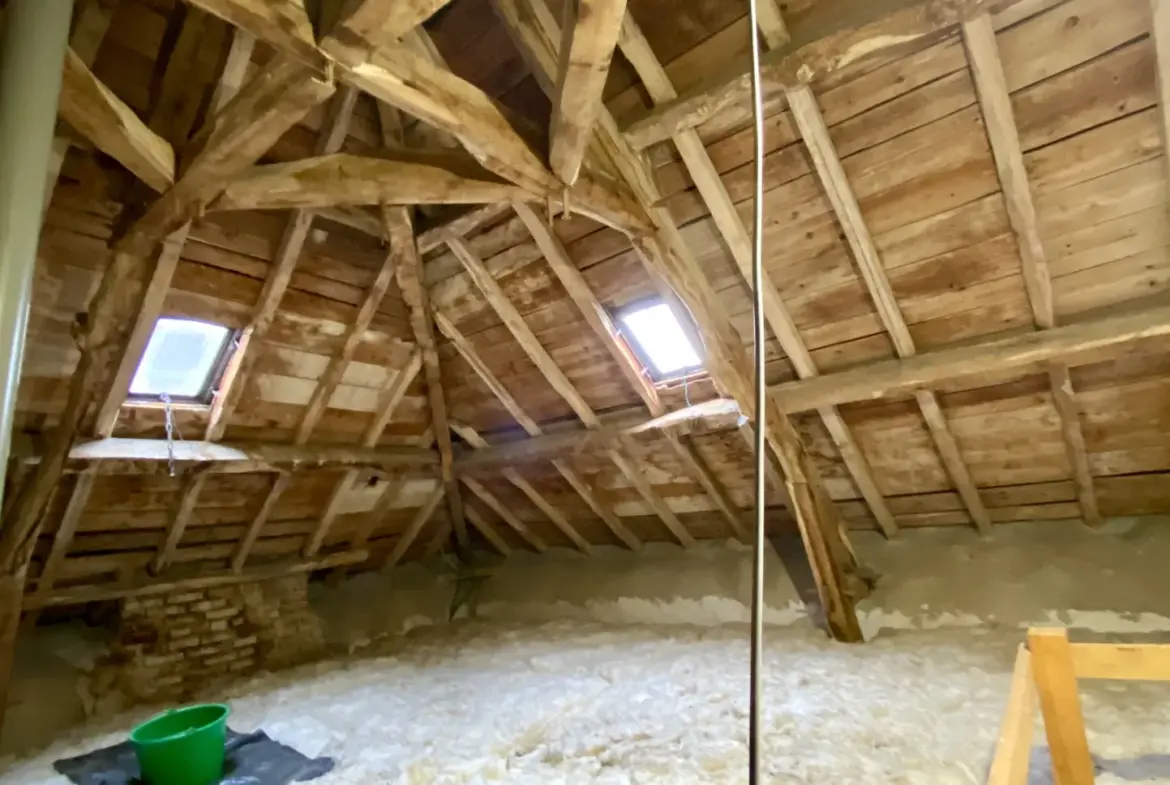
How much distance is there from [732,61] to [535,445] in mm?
2480

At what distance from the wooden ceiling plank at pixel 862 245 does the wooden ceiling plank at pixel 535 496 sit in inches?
96.0

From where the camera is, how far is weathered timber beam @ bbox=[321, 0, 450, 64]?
1.56 m

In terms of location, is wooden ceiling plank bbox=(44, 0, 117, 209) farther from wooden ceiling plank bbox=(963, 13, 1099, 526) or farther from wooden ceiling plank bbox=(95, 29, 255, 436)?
wooden ceiling plank bbox=(963, 13, 1099, 526)

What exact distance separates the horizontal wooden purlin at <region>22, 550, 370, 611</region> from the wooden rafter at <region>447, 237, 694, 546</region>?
6.99 ft

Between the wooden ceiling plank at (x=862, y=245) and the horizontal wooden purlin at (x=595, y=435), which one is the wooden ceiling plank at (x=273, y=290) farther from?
the wooden ceiling plank at (x=862, y=245)

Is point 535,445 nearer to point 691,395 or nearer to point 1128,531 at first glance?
point 691,395

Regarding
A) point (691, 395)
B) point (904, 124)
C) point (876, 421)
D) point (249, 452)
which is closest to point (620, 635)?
point (691, 395)

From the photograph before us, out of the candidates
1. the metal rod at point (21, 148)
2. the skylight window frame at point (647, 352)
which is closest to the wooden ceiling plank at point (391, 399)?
the skylight window frame at point (647, 352)

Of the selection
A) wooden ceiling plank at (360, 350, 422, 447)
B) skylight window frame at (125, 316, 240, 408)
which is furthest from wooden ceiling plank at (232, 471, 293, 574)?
skylight window frame at (125, 316, 240, 408)

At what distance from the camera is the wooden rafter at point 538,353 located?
11.3 ft

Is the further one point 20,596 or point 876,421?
point 876,421

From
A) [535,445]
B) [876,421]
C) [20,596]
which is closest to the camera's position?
[20,596]

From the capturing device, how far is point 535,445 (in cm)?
427

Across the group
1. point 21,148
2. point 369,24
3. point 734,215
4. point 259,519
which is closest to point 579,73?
point 369,24
